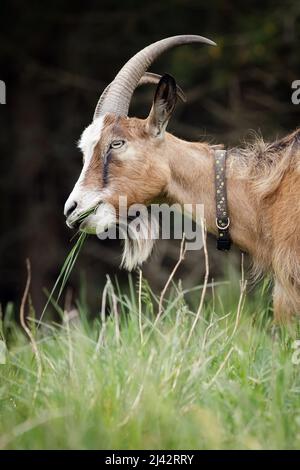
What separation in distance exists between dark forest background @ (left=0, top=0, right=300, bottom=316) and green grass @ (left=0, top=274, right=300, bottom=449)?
5.10 metres

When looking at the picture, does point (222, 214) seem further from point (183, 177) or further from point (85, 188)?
point (85, 188)

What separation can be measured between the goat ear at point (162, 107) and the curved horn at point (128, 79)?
0.66 feet

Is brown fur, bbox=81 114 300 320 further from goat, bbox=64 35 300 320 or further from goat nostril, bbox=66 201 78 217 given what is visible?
goat nostril, bbox=66 201 78 217

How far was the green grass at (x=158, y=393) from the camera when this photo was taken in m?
3.75

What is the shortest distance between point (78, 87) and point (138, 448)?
9503mm

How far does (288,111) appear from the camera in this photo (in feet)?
37.4

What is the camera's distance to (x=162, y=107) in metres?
5.04

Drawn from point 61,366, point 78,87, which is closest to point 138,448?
point 61,366

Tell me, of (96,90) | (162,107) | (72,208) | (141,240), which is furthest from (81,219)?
(96,90)

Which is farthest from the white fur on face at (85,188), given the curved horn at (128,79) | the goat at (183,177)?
the curved horn at (128,79)

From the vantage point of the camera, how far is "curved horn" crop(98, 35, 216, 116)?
16.8 feet

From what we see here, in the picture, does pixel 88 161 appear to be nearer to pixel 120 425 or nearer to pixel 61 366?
pixel 61 366

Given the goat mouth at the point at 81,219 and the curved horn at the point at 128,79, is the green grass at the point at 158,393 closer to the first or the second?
the goat mouth at the point at 81,219
